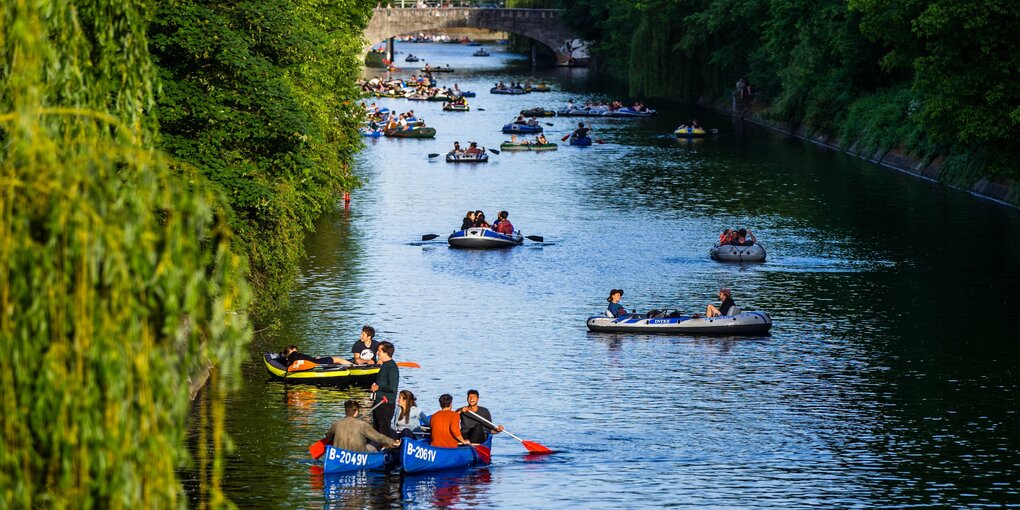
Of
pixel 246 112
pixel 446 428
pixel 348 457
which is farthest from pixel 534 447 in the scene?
pixel 246 112

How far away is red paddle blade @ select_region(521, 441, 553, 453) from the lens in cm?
2998

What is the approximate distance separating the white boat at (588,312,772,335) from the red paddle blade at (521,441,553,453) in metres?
11.4

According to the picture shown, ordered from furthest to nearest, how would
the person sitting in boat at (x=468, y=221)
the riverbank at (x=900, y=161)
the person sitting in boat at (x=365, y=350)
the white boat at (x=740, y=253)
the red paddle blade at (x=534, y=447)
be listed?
the riverbank at (x=900, y=161) < the person sitting in boat at (x=468, y=221) < the white boat at (x=740, y=253) < the person sitting in boat at (x=365, y=350) < the red paddle blade at (x=534, y=447)

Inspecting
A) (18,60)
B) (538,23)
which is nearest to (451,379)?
(18,60)

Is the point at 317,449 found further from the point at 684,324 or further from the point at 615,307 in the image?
the point at 684,324

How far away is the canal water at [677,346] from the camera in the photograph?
2848 centimetres

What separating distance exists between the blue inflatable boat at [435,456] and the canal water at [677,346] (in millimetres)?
241

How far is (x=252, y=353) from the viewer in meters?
37.8

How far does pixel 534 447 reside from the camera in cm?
3002

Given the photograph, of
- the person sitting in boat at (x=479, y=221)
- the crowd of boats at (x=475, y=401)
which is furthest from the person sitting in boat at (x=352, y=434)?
the person sitting in boat at (x=479, y=221)

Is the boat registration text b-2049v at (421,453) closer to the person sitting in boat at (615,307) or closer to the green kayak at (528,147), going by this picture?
the person sitting in boat at (615,307)

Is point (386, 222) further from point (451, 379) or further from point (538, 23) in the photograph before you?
point (538, 23)

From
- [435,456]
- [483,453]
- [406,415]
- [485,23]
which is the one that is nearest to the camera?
[435,456]

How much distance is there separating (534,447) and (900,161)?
4980 centimetres
